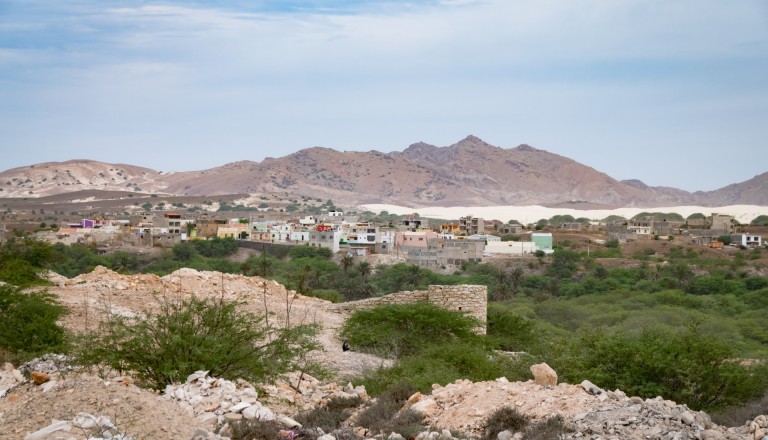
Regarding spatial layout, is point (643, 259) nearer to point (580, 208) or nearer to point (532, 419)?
point (532, 419)

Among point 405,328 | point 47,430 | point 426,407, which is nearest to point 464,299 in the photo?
point 405,328

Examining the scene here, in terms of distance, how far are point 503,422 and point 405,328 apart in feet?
35.1

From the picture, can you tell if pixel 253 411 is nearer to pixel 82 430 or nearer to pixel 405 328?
pixel 82 430

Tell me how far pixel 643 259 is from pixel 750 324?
38503 mm

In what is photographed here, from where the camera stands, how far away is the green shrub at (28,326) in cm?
1399

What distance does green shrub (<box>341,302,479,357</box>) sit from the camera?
1823 cm

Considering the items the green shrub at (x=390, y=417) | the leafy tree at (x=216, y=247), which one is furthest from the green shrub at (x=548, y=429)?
the leafy tree at (x=216, y=247)

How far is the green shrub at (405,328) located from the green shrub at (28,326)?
238 inches

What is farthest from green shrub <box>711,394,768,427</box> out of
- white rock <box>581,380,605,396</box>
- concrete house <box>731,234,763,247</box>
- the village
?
concrete house <box>731,234,763,247</box>

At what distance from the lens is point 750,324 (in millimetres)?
32312

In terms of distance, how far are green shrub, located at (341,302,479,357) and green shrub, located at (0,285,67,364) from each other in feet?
19.8

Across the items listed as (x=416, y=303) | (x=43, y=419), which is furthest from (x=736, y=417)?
(x=416, y=303)

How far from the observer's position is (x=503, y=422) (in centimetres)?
866

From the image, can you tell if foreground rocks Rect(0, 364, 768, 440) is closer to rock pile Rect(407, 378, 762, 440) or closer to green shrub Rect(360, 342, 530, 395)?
rock pile Rect(407, 378, 762, 440)
